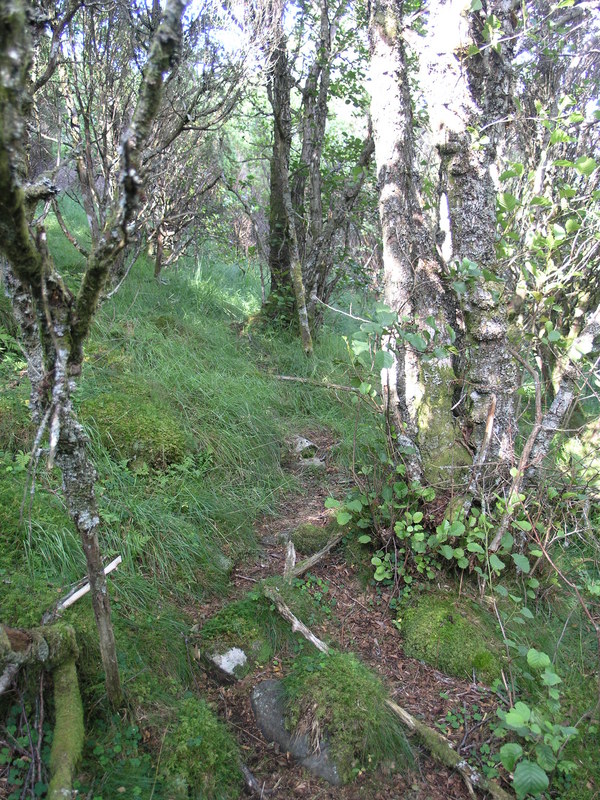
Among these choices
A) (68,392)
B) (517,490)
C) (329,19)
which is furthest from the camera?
(329,19)

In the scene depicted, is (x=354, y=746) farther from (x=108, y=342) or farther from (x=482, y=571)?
(x=108, y=342)

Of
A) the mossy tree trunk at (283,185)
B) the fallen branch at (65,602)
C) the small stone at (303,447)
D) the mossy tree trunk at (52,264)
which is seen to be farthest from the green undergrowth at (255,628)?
the mossy tree trunk at (283,185)

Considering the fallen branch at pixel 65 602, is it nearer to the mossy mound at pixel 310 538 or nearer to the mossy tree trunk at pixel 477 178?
the mossy mound at pixel 310 538

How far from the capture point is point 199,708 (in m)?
2.10

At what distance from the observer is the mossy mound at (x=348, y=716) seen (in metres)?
2.07

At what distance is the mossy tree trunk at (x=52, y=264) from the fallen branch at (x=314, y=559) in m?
1.54

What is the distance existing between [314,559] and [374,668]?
2.43 feet

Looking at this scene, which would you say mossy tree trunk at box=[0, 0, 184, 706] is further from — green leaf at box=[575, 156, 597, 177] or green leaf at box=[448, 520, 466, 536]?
green leaf at box=[575, 156, 597, 177]

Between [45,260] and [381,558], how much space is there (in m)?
2.45

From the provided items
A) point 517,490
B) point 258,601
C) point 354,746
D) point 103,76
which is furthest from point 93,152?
point 354,746

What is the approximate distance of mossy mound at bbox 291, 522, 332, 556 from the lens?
10.9ft

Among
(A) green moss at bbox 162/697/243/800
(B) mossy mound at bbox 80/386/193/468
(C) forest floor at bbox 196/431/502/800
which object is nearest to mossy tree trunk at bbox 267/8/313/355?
(B) mossy mound at bbox 80/386/193/468

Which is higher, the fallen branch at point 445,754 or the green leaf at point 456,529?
the green leaf at point 456,529

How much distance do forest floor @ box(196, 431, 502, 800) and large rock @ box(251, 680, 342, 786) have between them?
0.09ft
